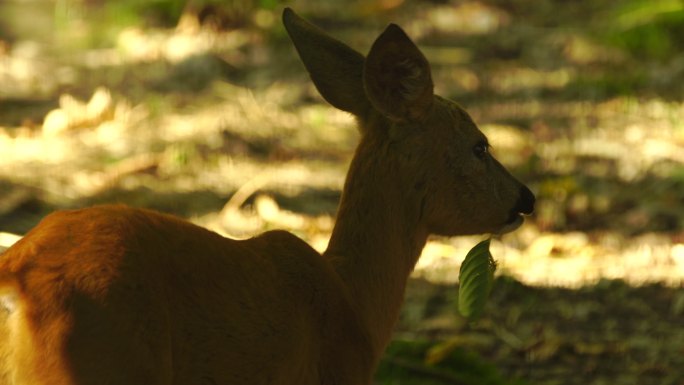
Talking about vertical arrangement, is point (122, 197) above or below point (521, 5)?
below

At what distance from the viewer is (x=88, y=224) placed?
10.5 ft

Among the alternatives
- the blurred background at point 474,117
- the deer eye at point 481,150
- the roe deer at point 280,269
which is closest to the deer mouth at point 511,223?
the roe deer at point 280,269

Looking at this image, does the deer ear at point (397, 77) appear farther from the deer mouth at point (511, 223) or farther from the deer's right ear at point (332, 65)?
the deer mouth at point (511, 223)

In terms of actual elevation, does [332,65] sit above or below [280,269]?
above

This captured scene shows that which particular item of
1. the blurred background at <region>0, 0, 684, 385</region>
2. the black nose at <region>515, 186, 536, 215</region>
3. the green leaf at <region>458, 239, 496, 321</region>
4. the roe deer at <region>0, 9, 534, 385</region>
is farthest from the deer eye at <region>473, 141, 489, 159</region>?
the blurred background at <region>0, 0, 684, 385</region>

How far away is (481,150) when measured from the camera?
434 centimetres

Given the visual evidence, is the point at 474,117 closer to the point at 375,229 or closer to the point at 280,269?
the point at 375,229

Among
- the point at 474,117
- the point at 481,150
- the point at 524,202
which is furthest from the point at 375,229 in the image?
the point at 474,117

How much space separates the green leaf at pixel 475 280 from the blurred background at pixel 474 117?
79 cm

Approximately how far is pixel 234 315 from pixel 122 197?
3747 millimetres

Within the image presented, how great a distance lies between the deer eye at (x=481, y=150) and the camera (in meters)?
4.32

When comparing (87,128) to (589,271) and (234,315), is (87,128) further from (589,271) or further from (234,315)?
(234,315)

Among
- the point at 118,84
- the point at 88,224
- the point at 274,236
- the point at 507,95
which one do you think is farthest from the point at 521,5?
the point at 88,224

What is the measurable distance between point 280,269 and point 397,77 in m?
0.76
